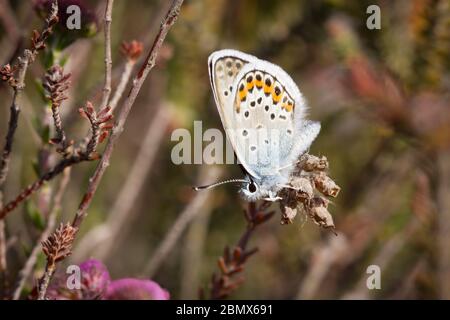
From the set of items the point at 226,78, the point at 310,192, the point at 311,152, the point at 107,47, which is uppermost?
the point at 311,152

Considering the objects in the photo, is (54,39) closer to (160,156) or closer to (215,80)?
(215,80)

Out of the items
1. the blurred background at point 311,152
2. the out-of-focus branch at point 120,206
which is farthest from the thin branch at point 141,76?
the out-of-focus branch at point 120,206

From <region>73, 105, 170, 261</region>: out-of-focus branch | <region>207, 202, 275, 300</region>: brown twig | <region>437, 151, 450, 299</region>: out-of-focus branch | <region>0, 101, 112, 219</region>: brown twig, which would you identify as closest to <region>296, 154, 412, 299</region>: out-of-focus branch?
<region>437, 151, 450, 299</region>: out-of-focus branch

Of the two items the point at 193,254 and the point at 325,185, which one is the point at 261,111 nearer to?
the point at 325,185

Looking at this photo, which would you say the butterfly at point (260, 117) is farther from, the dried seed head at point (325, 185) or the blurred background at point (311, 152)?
the blurred background at point (311, 152)

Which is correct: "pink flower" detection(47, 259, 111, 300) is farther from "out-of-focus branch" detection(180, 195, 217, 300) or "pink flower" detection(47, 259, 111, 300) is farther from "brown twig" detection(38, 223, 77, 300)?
"out-of-focus branch" detection(180, 195, 217, 300)

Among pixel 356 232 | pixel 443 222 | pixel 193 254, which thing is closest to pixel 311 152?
pixel 356 232

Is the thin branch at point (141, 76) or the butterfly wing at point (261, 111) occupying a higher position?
the butterfly wing at point (261, 111)
